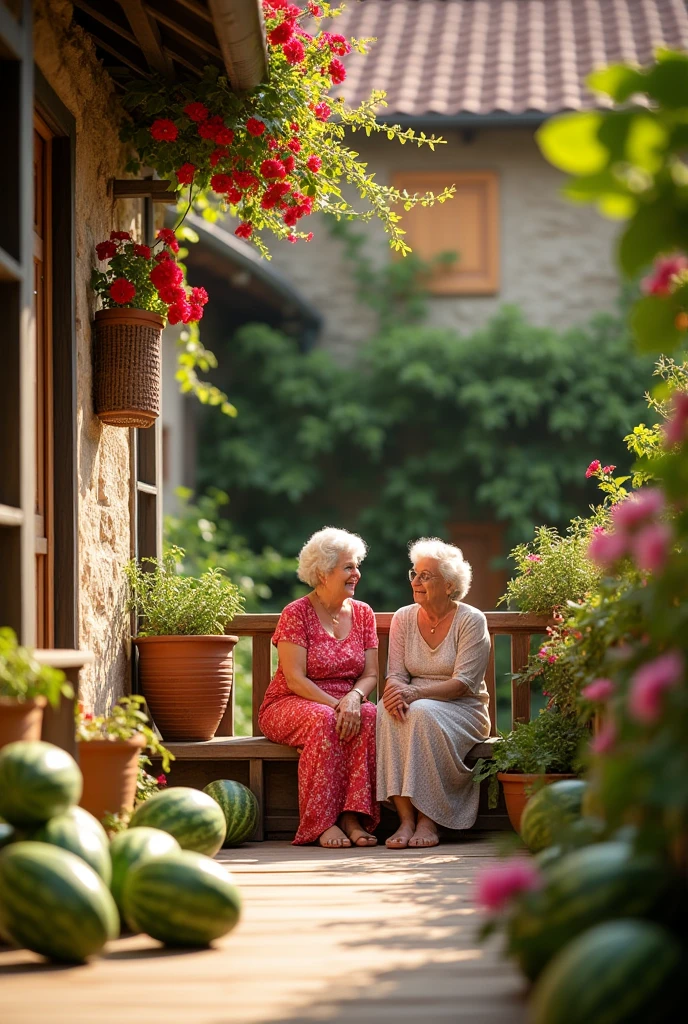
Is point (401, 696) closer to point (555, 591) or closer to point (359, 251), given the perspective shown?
point (555, 591)

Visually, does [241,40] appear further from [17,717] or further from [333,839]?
[333,839]

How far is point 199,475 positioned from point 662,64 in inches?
338

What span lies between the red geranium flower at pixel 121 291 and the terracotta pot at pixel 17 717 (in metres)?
2.12

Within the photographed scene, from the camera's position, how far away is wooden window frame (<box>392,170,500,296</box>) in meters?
10.6

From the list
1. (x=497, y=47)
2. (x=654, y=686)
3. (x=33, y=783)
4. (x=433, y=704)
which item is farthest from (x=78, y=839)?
(x=497, y=47)

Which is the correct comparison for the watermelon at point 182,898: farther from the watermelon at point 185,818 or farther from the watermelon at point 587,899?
the watermelon at point 587,899

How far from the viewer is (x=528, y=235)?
10.7 m

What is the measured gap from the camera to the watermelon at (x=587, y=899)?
2070 mm

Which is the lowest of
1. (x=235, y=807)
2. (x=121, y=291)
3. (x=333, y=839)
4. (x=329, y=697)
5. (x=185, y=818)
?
(x=333, y=839)

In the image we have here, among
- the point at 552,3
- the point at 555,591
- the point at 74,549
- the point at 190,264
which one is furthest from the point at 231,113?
the point at 552,3

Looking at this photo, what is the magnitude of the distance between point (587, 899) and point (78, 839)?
120cm

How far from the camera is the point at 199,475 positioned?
34.4 ft

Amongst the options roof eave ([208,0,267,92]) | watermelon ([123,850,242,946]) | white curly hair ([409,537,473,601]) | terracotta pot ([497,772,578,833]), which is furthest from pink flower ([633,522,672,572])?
white curly hair ([409,537,473,601])

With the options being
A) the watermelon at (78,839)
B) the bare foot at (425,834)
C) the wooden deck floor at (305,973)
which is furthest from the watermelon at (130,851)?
the bare foot at (425,834)
